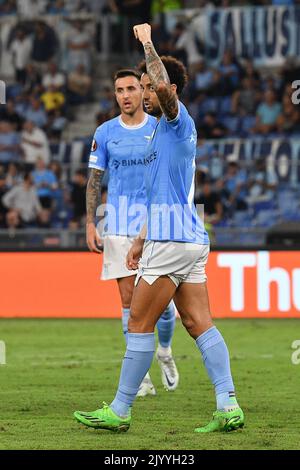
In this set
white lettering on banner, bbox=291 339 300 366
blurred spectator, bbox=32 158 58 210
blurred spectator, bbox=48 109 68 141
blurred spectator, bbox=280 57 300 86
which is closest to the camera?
white lettering on banner, bbox=291 339 300 366

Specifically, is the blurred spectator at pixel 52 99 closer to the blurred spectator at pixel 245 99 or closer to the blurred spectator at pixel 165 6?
the blurred spectator at pixel 165 6

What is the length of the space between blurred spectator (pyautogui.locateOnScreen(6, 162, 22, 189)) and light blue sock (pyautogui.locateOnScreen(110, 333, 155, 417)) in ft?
35.7

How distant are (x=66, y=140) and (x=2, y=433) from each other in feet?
45.4

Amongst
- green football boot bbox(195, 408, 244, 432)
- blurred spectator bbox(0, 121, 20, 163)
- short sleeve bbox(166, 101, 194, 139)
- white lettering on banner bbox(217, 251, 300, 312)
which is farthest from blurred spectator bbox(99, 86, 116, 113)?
green football boot bbox(195, 408, 244, 432)

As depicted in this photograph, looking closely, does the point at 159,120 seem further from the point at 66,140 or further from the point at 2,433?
the point at 66,140

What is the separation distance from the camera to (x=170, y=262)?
23.3 feet

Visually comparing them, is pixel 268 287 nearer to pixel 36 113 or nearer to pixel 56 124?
pixel 56 124

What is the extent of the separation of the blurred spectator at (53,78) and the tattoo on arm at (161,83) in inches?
578

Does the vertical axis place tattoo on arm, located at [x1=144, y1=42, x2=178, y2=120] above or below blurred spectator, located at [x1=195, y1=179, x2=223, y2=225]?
above

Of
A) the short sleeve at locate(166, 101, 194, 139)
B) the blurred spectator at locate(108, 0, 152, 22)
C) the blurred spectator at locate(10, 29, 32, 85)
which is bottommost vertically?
the short sleeve at locate(166, 101, 194, 139)

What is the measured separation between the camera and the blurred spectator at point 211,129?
63.9 ft

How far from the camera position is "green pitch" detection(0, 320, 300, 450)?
690cm

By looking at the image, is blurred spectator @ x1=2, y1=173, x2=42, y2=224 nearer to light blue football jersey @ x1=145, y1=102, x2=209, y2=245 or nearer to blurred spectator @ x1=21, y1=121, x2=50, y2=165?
blurred spectator @ x1=21, y1=121, x2=50, y2=165
